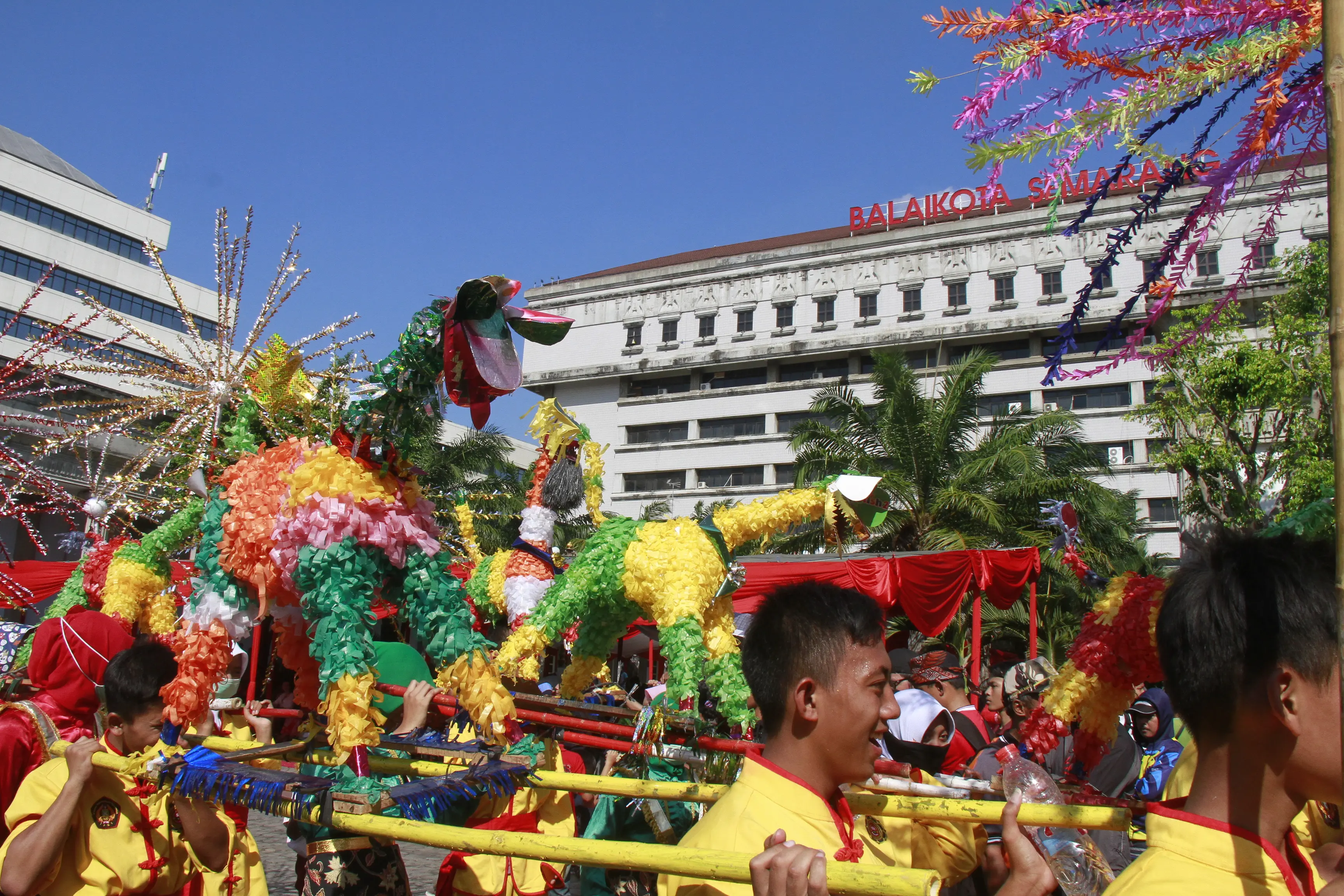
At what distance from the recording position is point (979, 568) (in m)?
9.97

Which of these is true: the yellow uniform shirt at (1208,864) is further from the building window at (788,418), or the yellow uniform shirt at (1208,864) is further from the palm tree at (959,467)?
the building window at (788,418)

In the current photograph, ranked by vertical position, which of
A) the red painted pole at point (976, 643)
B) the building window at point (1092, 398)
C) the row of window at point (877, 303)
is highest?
the row of window at point (877, 303)

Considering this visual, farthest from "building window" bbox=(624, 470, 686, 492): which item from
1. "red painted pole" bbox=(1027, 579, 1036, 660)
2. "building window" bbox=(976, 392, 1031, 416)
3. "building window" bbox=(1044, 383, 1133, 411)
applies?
"red painted pole" bbox=(1027, 579, 1036, 660)

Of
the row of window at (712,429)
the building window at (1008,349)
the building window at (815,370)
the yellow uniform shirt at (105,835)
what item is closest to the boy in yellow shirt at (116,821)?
the yellow uniform shirt at (105,835)

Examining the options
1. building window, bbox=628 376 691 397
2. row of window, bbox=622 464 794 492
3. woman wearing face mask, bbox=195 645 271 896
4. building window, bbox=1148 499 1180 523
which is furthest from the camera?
building window, bbox=628 376 691 397

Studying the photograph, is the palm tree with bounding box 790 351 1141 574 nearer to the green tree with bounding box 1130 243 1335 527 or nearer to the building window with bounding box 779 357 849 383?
the green tree with bounding box 1130 243 1335 527

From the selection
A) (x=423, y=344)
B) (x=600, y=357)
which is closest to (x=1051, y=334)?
(x=600, y=357)

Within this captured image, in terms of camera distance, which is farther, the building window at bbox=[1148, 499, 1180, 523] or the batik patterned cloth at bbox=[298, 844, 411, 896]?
the building window at bbox=[1148, 499, 1180, 523]

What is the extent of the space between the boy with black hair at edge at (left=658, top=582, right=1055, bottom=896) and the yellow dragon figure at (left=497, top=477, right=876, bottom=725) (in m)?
2.37

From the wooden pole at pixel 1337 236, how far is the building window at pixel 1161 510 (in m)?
27.3

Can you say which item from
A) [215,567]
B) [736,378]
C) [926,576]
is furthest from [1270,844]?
[736,378]

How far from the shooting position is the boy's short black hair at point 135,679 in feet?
8.41

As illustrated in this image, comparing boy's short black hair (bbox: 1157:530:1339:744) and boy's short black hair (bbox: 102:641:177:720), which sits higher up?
boy's short black hair (bbox: 1157:530:1339:744)

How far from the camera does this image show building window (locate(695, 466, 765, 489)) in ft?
105
